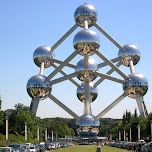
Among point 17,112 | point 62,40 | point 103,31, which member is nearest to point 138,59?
point 103,31

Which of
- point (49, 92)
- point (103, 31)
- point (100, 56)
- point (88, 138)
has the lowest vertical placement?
point (88, 138)

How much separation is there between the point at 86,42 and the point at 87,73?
4480mm

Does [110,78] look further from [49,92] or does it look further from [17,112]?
[17,112]

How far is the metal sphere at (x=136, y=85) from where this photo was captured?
124 ft

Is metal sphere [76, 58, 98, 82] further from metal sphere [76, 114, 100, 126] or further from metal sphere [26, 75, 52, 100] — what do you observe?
metal sphere [76, 114, 100, 126]

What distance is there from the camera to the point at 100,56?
39.6 metres

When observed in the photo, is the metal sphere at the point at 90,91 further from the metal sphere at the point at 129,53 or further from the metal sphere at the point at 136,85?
the metal sphere at the point at 136,85

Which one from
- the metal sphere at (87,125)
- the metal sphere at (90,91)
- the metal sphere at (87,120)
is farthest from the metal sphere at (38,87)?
the metal sphere at (90,91)

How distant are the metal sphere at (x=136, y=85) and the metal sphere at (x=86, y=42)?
16.6 feet

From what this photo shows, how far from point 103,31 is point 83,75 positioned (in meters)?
6.15

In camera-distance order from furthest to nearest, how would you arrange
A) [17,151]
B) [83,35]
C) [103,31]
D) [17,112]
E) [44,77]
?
[17,112]
[103,31]
[44,77]
[83,35]
[17,151]

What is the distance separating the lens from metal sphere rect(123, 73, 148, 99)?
124ft

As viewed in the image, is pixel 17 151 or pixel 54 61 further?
pixel 54 61

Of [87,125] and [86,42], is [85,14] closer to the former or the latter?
[86,42]
